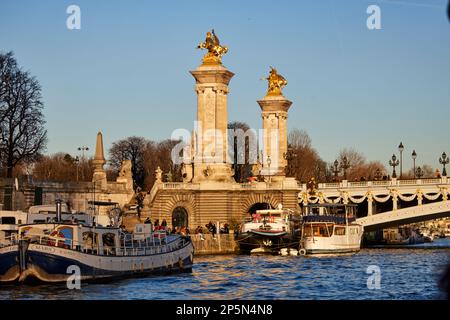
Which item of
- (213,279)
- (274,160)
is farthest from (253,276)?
(274,160)

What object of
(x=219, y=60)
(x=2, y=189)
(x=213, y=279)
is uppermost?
(x=219, y=60)

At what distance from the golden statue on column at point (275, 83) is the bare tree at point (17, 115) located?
36.0 m

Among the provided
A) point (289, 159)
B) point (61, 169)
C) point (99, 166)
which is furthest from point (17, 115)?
point (61, 169)

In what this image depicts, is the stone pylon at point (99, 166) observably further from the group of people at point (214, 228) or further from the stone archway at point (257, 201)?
the stone archway at point (257, 201)

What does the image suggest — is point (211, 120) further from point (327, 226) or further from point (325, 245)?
point (325, 245)

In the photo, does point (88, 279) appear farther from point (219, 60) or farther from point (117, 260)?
point (219, 60)

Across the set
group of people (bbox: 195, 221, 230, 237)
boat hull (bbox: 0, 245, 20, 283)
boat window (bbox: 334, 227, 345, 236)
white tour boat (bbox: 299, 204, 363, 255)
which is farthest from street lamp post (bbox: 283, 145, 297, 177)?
boat hull (bbox: 0, 245, 20, 283)

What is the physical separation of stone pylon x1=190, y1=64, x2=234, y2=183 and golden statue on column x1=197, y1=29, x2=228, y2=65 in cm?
61

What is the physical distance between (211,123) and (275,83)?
19112mm

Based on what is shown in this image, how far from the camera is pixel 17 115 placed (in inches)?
2709

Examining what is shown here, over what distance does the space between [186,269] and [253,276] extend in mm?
3449

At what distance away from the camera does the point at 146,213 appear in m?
83.7

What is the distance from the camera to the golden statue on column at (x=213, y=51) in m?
85.4

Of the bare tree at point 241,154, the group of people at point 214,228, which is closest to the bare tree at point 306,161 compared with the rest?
the bare tree at point 241,154
